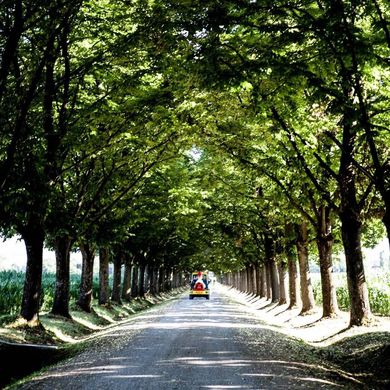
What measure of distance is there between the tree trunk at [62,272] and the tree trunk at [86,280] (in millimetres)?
4153

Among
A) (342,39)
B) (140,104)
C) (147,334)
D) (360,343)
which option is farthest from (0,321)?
(342,39)

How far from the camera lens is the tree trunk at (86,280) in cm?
2575

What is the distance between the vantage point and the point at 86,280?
2609 centimetres

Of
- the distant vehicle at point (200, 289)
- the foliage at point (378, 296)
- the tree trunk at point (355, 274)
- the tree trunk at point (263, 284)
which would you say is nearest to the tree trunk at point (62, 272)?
the tree trunk at point (355, 274)

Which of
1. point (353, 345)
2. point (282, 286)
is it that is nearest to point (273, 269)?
point (282, 286)

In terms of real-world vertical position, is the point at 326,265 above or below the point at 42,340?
above

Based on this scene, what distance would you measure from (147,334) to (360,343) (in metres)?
7.00

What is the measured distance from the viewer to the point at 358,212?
52.9 feet

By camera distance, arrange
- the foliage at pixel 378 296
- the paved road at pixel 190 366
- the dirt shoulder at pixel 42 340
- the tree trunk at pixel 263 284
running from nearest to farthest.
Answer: the paved road at pixel 190 366 < the dirt shoulder at pixel 42 340 < the foliage at pixel 378 296 < the tree trunk at pixel 263 284

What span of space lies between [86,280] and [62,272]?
18.1 feet

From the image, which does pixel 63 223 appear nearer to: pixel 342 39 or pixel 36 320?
pixel 36 320

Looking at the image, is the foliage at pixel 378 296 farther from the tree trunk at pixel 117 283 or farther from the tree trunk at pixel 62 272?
the tree trunk at pixel 62 272

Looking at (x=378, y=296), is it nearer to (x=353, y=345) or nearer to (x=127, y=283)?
(x=353, y=345)

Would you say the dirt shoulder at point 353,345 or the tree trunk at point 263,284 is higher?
the tree trunk at point 263,284
